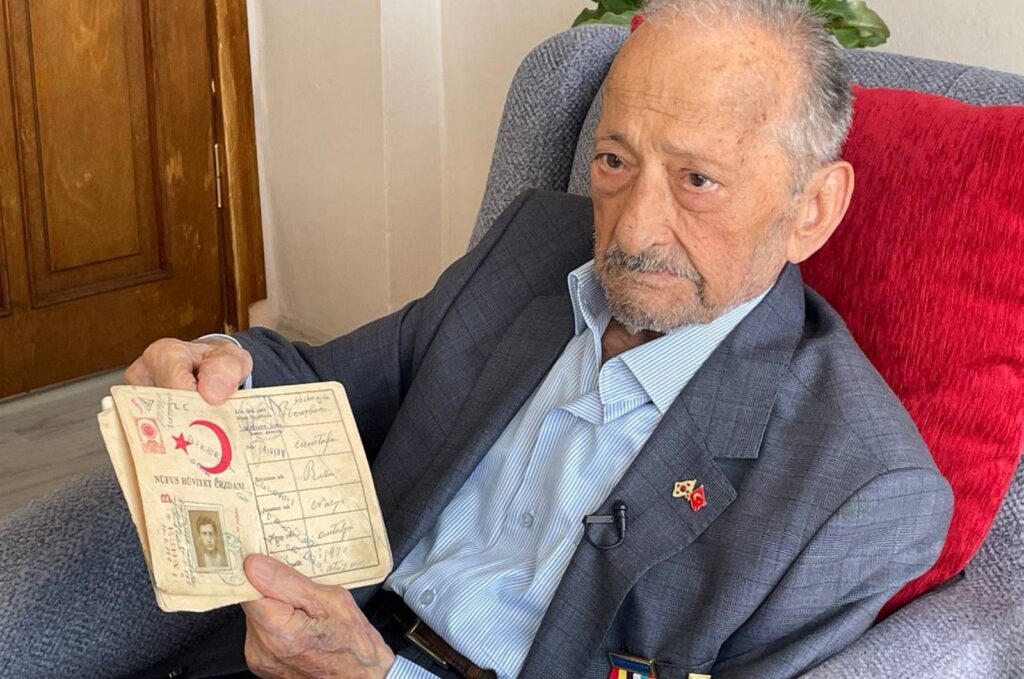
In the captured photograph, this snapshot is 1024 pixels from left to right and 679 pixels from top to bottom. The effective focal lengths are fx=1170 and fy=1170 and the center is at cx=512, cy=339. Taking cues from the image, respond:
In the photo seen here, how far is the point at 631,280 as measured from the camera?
1217mm

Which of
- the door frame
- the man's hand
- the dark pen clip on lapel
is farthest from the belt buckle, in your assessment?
the door frame

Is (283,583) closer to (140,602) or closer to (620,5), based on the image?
(140,602)

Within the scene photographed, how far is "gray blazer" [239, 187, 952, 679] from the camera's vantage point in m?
1.07

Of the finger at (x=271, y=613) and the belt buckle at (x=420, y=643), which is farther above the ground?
the finger at (x=271, y=613)

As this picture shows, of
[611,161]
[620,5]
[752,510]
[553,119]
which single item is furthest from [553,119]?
[752,510]

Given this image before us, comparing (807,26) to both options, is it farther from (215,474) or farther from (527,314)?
(215,474)

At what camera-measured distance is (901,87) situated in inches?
54.4

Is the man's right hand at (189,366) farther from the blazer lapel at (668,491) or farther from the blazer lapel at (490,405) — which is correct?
the blazer lapel at (668,491)

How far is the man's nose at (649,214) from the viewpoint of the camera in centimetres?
119

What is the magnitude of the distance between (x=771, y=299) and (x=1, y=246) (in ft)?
7.29

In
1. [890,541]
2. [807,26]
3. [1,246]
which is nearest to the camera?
[890,541]

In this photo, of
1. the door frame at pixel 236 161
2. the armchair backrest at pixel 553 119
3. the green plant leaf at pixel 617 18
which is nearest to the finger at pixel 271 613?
the armchair backrest at pixel 553 119

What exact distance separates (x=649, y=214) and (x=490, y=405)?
314 mm

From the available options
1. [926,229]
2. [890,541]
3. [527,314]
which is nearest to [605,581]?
[890,541]
